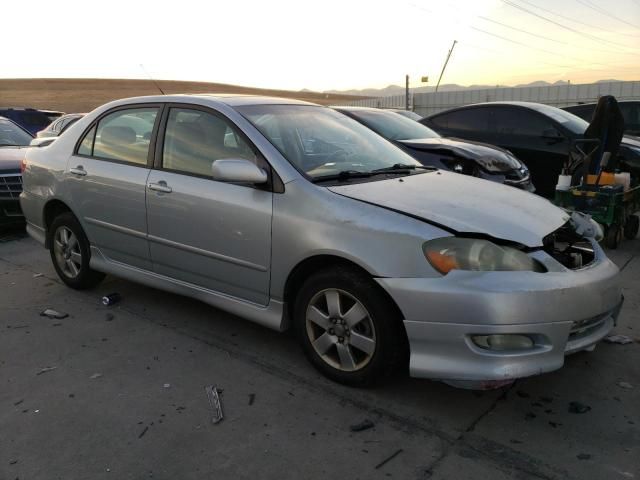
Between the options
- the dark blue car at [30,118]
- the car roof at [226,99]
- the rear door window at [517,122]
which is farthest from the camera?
the dark blue car at [30,118]

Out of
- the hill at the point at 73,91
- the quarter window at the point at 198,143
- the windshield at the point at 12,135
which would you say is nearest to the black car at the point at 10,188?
Result: the windshield at the point at 12,135

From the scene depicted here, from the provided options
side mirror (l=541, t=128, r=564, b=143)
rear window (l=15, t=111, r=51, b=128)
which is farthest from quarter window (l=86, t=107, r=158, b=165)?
rear window (l=15, t=111, r=51, b=128)

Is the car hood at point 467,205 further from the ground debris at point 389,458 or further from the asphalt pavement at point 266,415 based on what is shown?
the ground debris at point 389,458

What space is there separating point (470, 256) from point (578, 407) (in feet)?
3.36

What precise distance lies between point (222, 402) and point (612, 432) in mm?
1965

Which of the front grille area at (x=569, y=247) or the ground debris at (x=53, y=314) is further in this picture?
the ground debris at (x=53, y=314)

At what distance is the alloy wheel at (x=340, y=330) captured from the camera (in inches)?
114

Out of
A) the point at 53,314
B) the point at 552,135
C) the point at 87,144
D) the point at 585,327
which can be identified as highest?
the point at 552,135

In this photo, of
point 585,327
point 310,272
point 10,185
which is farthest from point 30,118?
point 585,327

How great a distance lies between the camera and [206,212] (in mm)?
3467

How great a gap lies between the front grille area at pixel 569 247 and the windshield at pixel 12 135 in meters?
7.78

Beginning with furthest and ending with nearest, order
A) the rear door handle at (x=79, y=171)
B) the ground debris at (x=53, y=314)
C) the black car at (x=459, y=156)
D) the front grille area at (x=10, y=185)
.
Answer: the front grille area at (x=10, y=185)
the black car at (x=459, y=156)
the rear door handle at (x=79, y=171)
the ground debris at (x=53, y=314)

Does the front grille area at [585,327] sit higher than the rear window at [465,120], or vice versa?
the rear window at [465,120]

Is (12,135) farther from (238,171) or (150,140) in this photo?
(238,171)
